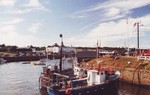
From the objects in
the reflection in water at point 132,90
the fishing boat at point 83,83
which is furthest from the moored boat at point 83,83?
the reflection in water at point 132,90

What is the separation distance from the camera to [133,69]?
7288cm

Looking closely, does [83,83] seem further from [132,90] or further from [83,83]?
[132,90]

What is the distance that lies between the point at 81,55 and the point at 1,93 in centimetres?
12960

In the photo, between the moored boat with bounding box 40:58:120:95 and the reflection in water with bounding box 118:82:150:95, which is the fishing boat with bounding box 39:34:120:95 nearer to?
the moored boat with bounding box 40:58:120:95

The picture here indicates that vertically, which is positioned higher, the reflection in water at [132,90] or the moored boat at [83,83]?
the moored boat at [83,83]

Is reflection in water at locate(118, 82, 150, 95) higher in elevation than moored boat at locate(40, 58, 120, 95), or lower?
lower

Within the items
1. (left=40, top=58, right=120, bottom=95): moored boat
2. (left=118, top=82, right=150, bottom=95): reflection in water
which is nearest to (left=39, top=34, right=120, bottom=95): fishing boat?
(left=40, top=58, right=120, bottom=95): moored boat

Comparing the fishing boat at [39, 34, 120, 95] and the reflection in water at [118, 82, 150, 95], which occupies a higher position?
the fishing boat at [39, 34, 120, 95]

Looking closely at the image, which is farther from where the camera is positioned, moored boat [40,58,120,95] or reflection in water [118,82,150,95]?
reflection in water [118,82,150,95]

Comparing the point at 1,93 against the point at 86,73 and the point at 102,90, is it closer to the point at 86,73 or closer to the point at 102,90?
the point at 86,73

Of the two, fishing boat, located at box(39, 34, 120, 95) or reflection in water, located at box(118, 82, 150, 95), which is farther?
reflection in water, located at box(118, 82, 150, 95)

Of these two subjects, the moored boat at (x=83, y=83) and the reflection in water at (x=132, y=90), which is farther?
the reflection in water at (x=132, y=90)

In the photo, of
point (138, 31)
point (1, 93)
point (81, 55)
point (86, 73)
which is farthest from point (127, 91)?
point (81, 55)

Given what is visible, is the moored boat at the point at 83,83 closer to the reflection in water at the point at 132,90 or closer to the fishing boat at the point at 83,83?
the fishing boat at the point at 83,83
